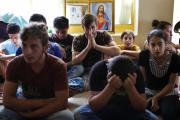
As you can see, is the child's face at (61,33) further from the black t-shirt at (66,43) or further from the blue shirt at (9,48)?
the blue shirt at (9,48)

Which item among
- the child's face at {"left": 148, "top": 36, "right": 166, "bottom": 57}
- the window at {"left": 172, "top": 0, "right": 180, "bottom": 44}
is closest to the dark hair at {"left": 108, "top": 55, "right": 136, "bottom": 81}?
the child's face at {"left": 148, "top": 36, "right": 166, "bottom": 57}

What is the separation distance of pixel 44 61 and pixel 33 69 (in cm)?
9

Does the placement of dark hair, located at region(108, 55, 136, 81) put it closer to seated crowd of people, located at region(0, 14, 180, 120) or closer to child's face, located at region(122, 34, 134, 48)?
seated crowd of people, located at region(0, 14, 180, 120)

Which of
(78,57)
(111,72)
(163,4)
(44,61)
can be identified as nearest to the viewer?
(111,72)

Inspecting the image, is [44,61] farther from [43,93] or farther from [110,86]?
[110,86]

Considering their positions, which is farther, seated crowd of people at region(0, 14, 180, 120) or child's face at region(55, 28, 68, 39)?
child's face at region(55, 28, 68, 39)

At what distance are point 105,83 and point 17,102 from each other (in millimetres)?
567

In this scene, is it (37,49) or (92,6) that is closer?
(37,49)

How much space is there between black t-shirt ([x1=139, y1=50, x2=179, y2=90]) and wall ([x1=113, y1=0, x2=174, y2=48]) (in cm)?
159

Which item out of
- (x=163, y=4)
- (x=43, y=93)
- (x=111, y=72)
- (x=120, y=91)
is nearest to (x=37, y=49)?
(x=43, y=93)

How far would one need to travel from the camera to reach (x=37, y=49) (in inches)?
69.8

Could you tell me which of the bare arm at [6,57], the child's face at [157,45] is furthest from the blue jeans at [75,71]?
the child's face at [157,45]

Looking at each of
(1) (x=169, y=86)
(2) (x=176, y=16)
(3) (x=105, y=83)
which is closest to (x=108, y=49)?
(1) (x=169, y=86)

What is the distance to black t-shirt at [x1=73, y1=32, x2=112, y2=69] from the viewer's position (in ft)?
9.94
